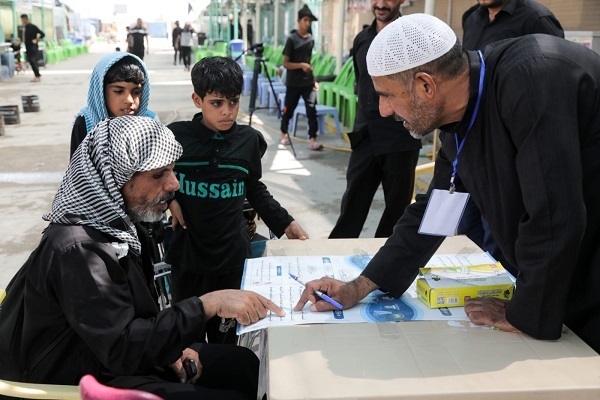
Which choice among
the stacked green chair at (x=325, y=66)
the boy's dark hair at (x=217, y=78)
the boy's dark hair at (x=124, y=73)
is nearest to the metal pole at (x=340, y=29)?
the stacked green chair at (x=325, y=66)

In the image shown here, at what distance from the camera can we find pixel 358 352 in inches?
55.4

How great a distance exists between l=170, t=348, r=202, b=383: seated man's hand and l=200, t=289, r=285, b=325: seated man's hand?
243mm

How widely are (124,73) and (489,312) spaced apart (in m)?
2.01

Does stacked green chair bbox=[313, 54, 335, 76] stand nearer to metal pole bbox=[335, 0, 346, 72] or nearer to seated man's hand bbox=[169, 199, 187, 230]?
metal pole bbox=[335, 0, 346, 72]

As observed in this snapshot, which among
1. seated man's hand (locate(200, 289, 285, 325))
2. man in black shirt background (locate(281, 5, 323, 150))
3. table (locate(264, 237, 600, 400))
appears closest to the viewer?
table (locate(264, 237, 600, 400))

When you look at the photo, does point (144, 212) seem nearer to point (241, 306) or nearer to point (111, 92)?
point (241, 306)

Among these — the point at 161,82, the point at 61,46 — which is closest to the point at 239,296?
the point at 161,82

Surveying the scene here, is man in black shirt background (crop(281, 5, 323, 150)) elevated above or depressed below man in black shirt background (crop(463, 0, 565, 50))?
below

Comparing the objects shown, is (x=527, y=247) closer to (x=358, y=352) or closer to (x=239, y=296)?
(x=358, y=352)

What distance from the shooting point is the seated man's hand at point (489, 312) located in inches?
59.5

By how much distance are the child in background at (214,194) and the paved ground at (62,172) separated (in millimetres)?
2015

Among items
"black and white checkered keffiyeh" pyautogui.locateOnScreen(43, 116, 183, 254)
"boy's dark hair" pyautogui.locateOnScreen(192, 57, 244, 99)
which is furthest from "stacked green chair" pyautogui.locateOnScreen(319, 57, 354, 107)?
"black and white checkered keffiyeh" pyautogui.locateOnScreen(43, 116, 183, 254)

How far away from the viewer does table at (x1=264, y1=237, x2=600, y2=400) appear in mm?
1254

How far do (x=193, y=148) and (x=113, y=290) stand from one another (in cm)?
106
